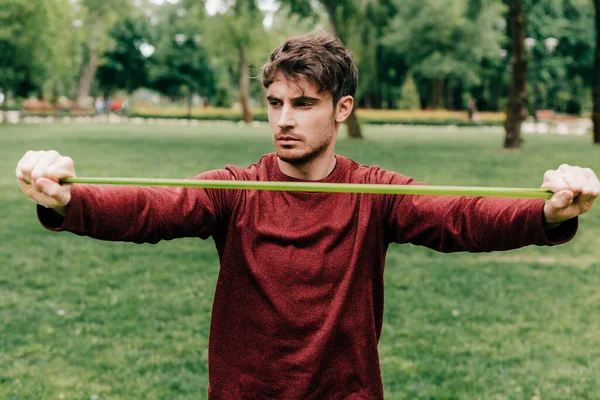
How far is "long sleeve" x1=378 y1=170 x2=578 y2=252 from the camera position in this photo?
234 cm

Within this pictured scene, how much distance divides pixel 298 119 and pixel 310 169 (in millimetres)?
186

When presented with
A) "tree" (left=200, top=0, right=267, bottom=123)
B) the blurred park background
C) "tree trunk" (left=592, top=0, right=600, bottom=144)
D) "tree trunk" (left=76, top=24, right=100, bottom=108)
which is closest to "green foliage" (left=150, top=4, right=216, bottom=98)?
"tree trunk" (left=76, top=24, right=100, bottom=108)

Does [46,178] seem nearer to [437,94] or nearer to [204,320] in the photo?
[204,320]

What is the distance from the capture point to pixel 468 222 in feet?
8.09

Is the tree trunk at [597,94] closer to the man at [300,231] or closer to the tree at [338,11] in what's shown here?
the tree at [338,11]

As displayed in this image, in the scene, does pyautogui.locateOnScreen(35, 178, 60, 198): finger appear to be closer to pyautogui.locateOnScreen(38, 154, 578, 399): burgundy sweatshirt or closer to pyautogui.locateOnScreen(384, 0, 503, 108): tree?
pyautogui.locateOnScreen(38, 154, 578, 399): burgundy sweatshirt

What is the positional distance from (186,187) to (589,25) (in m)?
67.2

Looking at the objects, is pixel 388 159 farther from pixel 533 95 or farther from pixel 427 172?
pixel 533 95

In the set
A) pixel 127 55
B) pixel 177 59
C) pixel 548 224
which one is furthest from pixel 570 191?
pixel 127 55

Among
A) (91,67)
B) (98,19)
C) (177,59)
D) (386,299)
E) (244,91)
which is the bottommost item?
(386,299)

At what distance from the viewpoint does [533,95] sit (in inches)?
2457

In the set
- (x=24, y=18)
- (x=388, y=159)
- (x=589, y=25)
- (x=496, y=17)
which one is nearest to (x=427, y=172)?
(x=388, y=159)

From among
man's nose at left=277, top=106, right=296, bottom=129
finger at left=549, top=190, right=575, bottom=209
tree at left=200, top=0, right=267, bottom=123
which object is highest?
tree at left=200, top=0, right=267, bottom=123

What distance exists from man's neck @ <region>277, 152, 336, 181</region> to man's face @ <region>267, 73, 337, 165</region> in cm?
2
